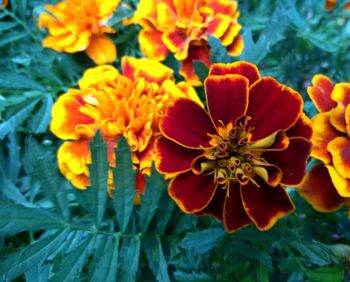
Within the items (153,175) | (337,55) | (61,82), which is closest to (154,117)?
(153,175)

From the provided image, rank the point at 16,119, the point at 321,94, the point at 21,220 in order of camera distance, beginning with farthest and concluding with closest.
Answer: the point at 16,119 < the point at 321,94 < the point at 21,220

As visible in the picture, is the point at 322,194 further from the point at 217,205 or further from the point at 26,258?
the point at 26,258

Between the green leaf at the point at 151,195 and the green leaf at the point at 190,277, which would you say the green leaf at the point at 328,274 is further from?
the green leaf at the point at 151,195

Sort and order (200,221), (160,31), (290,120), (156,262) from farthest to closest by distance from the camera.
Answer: (160,31) → (200,221) → (156,262) → (290,120)

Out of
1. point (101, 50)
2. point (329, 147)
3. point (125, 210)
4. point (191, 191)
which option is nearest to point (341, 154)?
point (329, 147)

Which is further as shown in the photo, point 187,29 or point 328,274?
point 187,29

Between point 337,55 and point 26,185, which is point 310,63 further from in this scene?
point 26,185

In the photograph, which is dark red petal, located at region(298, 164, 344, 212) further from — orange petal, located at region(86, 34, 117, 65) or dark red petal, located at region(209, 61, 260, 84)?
orange petal, located at region(86, 34, 117, 65)
